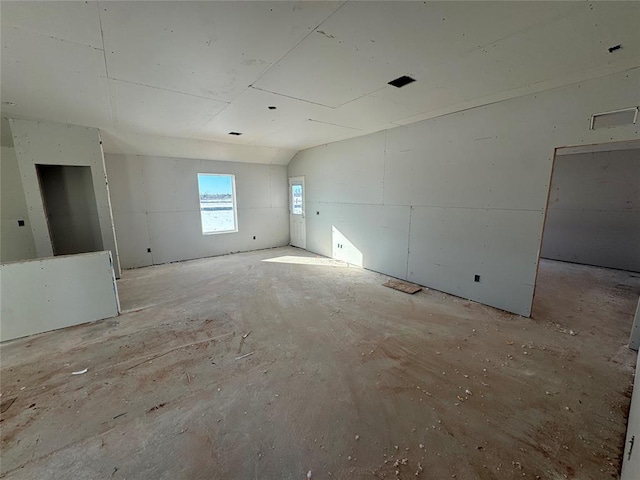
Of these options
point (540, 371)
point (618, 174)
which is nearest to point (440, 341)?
point (540, 371)

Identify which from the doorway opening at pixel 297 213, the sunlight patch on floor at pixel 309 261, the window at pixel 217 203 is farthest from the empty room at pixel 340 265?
the doorway opening at pixel 297 213

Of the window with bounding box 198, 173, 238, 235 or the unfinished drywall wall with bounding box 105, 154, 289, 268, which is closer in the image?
the unfinished drywall wall with bounding box 105, 154, 289, 268

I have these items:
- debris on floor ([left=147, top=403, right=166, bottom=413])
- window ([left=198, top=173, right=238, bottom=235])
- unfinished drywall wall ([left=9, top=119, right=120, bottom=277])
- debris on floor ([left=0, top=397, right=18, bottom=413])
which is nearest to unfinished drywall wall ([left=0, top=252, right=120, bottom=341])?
debris on floor ([left=0, top=397, right=18, bottom=413])

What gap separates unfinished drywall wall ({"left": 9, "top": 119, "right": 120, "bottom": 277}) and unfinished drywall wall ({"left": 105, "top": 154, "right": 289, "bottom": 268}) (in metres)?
0.80

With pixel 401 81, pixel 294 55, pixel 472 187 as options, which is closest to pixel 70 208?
pixel 294 55

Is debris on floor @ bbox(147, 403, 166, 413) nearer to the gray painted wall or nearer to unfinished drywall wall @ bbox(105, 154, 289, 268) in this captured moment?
unfinished drywall wall @ bbox(105, 154, 289, 268)

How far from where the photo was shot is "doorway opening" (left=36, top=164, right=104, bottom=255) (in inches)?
174

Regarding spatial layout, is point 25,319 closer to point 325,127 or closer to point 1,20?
point 1,20

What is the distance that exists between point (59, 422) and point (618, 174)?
334 inches

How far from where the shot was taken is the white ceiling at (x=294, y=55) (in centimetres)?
150

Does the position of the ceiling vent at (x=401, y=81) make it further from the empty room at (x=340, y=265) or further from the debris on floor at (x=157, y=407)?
the debris on floor at (x=157, y=407)

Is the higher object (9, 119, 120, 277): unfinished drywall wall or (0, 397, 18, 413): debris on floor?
(9, 119, 120, 277): unfinished drywall wall

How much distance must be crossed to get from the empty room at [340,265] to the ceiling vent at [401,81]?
0.02 m

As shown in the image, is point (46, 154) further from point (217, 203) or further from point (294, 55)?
point (294, 55)
